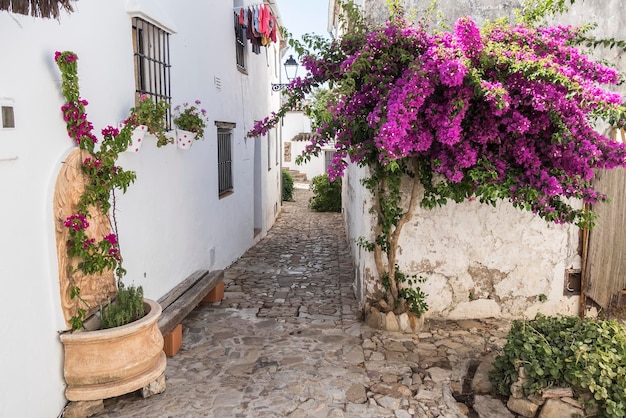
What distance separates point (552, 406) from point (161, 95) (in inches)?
197

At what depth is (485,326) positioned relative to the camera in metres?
5.89

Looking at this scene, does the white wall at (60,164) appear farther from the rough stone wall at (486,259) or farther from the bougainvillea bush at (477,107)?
the rough stone wall at (486,259)

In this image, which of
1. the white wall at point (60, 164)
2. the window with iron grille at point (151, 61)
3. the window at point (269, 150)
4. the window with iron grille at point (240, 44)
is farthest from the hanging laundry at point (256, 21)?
the window at point (269, 150)

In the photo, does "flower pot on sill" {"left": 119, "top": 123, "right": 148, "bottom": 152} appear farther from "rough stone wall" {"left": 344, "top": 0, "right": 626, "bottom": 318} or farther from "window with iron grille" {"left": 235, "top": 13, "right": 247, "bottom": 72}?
"window with iron grille" {"left": 235, "top": 13, "right": 247, "bottom": 72}

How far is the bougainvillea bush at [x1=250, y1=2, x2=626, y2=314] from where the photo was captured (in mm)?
4203

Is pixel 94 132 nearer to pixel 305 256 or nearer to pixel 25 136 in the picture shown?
pixel 25 136

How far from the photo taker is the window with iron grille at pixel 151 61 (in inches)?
210

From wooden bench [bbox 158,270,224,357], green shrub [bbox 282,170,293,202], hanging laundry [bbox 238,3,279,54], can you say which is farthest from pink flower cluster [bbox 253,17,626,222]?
green shrub [bbox 282,170,293,202]

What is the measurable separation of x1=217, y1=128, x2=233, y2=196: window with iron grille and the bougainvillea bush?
3.94 meters

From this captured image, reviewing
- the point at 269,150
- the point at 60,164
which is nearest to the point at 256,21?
the point at 269,150

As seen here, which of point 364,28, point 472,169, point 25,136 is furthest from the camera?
point 364,28

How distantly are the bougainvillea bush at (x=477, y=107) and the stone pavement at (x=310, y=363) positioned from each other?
1629 millimetres

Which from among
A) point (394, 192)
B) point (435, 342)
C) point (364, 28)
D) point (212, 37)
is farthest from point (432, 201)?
point (212, 37)

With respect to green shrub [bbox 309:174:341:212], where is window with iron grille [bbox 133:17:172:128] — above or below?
above
